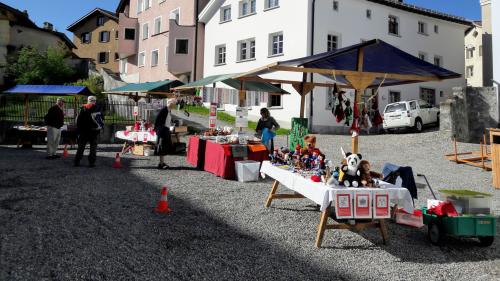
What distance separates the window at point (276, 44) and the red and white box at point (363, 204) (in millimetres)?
19171

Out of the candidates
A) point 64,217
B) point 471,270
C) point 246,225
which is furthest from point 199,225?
point 471,270

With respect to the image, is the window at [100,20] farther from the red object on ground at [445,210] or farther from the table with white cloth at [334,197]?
the red object on ground at [445,210]

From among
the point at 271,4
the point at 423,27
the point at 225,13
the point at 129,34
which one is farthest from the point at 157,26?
the point at 423,27

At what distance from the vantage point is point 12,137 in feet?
57.5

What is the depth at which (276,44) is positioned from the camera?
2358cm

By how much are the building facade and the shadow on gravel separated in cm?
2373

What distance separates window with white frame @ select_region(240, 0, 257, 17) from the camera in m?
25.4

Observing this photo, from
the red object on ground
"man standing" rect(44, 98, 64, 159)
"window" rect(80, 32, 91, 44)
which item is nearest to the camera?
the red object on ground

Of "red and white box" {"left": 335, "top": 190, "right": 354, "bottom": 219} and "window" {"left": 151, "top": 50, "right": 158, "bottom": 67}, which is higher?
"window" {"left": 151, "top": 50, "right": 158, "bottom": 67}

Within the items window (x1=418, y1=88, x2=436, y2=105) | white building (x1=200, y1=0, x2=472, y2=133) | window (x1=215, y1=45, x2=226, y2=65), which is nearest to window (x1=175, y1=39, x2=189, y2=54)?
white building (x1=200, y1=0, x2=472, y2=133)

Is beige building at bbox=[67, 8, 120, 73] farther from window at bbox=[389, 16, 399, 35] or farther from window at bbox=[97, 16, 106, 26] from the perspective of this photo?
window at bbox=[389, 16, 399, 35]

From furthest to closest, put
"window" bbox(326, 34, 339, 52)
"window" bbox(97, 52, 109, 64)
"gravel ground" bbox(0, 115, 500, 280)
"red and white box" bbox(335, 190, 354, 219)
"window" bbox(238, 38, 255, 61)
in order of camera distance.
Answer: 1. "window" bbox(97, 52, 109, 64)
2. "window" bbox(238, 38, 255, 61)
3. "window" bbox(326, 34, 339, 52)
4. "red and white box" bbox(335, 190, 354, 219)
5. "gravel ground" bbox(0, 115, 500, 280)

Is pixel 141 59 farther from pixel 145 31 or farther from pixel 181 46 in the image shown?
pixel 181 46

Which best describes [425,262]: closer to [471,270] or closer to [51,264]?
[471,270]
